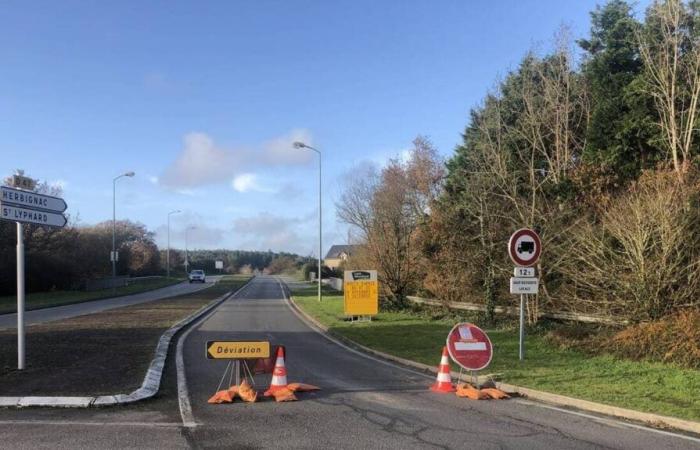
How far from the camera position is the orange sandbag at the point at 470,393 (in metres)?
9.06

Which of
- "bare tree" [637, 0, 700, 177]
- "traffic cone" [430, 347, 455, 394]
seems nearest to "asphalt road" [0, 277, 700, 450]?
"traffic cone" [430, 347, 455, 394]

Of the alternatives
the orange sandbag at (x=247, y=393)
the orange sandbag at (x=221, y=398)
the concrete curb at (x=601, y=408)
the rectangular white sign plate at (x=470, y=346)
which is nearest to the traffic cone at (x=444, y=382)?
the rectangular white sign plate at (x=470, y=346)

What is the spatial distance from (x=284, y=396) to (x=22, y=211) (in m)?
6.20

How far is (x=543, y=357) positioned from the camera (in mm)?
12906

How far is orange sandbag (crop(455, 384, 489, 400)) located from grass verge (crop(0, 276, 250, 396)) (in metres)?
5.02

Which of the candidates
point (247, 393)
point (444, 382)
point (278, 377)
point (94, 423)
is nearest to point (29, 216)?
point (94, 423)

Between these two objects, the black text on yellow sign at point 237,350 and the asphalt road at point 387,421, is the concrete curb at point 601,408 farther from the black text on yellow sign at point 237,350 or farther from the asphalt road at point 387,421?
the black text on yellow sign at point 237,350

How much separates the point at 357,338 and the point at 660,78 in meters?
13.6

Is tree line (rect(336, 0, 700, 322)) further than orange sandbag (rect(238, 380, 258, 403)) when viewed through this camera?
Yes

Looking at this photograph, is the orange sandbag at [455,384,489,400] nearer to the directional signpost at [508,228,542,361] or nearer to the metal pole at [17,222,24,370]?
the directional signpost at [508,228,542,361]

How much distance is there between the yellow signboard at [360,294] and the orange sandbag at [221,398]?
1393 cm

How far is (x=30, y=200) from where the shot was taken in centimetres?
1120

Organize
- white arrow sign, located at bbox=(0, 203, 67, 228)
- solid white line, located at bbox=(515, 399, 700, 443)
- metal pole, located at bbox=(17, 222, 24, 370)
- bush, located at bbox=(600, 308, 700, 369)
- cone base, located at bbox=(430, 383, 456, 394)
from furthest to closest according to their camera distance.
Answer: bush, located at bbox=(600, 308, 700, 369) → metal pole, located at bbox=(17, 222, 24, 370) → white arrow sign, located at bbox=(0, 203, 67, 228) → cone base, located at bbox=(430, 383, 456, 394) → solid white line, located at bbox=(515, 399, 700, 443)

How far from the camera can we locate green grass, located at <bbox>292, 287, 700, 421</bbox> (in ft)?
28.4
